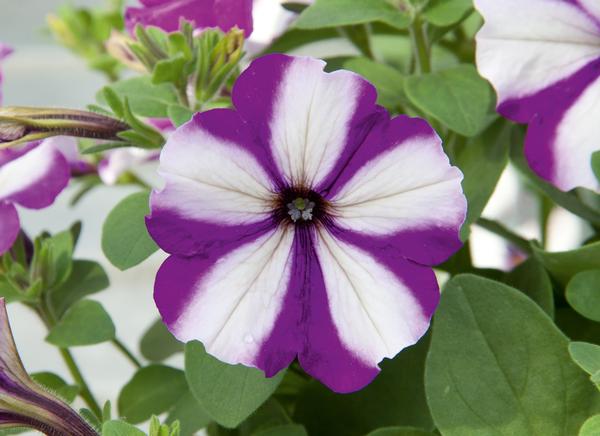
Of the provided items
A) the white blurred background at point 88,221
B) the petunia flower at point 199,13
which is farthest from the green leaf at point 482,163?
the white blurred background at point 88,221

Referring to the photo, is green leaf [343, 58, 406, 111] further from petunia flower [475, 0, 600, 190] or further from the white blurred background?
the white blurred background

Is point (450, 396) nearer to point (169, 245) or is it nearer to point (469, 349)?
point (469, 349)

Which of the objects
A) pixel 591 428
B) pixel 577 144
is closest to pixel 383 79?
pixel 577 144

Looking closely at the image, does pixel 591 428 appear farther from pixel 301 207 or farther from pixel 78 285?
pixel 78 285

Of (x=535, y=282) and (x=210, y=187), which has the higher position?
(x=210, y=187)

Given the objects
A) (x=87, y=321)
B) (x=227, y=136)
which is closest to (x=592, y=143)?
(x=227, y=136)
